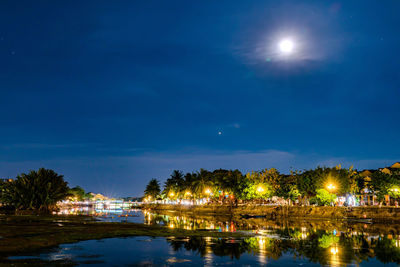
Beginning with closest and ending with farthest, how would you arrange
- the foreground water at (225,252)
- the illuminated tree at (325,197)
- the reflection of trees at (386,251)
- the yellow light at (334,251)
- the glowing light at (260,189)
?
1. the foreground water at (225,252)
2. the reflection of trees at (386,251)
3. the yellow light at (334,251)
4. the illuminated tree at (325,197)
5. the glowing light at (260,189)

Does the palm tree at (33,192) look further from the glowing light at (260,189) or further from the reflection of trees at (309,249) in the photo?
the reflection of trees at (309,249)

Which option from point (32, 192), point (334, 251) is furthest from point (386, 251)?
point (32, 192)

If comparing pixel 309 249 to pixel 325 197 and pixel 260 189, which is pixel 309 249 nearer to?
pixel 325 197

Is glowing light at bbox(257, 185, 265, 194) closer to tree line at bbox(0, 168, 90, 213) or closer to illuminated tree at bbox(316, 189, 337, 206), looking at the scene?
illuminated tree at bbox(316, 189, 337, 206)

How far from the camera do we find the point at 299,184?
3693 inches

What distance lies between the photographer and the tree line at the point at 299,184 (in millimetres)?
85625

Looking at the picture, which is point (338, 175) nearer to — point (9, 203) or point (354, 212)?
point (354, 212)

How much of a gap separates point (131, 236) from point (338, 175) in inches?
2588

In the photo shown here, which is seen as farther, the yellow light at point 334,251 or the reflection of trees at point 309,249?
the yellow light at point 334,251

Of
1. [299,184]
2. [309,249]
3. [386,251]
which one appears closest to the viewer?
[386,251]

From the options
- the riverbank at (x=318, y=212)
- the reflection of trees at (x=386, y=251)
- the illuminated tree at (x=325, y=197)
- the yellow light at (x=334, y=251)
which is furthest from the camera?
the illuminated tree at (x=325, y=197)

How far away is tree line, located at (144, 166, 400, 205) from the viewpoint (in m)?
85.6

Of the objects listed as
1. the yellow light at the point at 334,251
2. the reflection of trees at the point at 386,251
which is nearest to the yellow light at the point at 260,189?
the reflection of trees at the point at 386,251

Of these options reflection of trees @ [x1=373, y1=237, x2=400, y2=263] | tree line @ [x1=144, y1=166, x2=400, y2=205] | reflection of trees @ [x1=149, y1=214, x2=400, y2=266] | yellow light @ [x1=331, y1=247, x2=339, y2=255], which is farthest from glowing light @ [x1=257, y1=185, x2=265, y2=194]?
yellow light @ [x1=331, y1=247, x2=339, y2=255]
